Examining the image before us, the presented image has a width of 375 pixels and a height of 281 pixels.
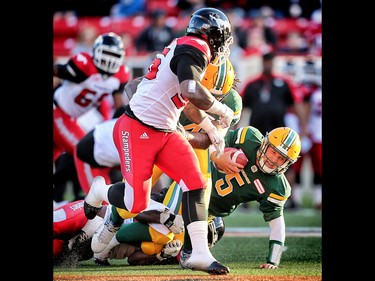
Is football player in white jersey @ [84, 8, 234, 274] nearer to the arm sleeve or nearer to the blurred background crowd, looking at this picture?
the arm sleeve

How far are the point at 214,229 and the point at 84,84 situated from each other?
3.05m

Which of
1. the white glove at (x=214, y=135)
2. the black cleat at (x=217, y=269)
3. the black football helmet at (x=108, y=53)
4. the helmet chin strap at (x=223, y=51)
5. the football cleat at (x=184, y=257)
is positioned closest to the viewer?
the black cleat at (x=217, y=269)

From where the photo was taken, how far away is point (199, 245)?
4918 millimetres

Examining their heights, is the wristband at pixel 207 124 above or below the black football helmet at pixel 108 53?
below

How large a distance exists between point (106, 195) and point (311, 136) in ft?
20.0

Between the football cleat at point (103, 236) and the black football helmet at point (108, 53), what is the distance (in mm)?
2883

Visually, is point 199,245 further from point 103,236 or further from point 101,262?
point 101,262

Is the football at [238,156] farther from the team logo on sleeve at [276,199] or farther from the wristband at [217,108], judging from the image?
the wristband at [217,108]

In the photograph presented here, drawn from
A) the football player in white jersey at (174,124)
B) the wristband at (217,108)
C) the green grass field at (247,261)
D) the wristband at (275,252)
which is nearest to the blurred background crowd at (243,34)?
the green grass field at (247,261)

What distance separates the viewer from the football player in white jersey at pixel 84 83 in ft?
27.1

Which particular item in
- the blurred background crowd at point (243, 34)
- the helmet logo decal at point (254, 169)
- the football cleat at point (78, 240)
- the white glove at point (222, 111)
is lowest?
the football cleat at point (78, 240)

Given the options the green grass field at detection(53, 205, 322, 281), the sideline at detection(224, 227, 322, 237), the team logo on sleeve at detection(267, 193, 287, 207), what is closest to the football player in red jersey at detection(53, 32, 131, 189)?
the sideline at detection(224, 227, 322, 237)

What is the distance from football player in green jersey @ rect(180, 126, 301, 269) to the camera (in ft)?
18.4

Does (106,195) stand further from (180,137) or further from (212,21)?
(212,21)
